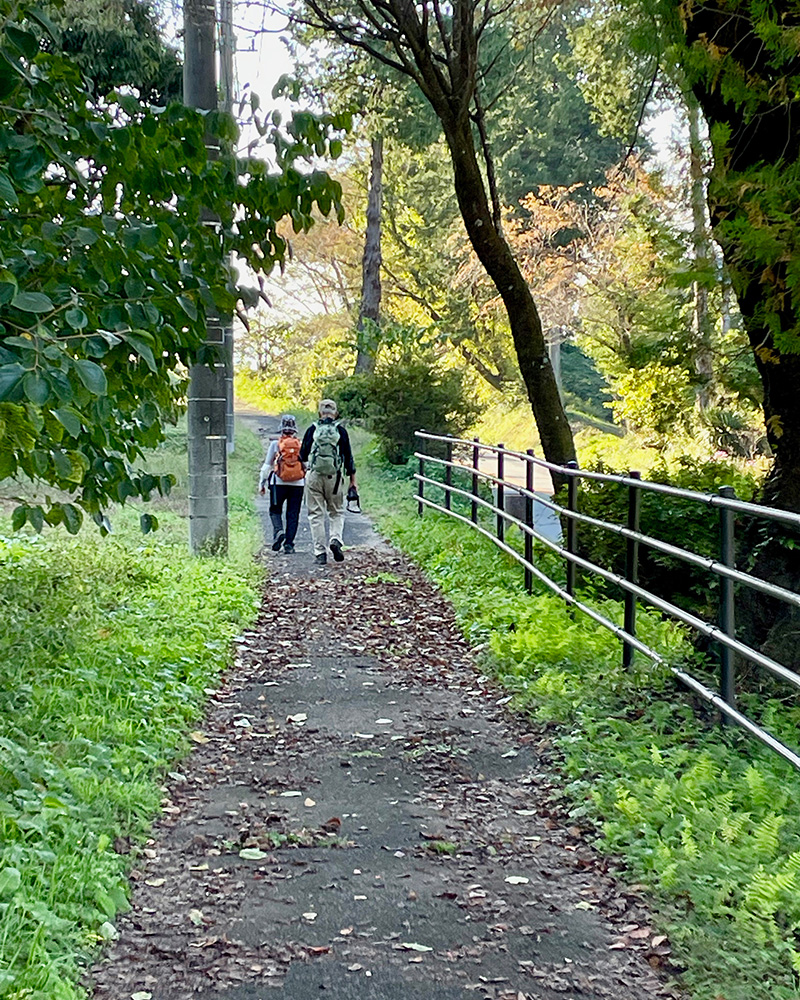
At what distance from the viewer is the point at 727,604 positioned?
17.6ft

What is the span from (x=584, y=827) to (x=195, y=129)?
3.28 m

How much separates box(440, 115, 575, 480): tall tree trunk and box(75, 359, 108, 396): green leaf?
9.49 meters

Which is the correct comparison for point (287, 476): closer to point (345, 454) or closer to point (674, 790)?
point (345, 454)

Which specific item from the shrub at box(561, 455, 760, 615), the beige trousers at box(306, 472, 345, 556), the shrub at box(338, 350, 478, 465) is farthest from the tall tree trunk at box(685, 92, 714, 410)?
the shrub at box(338, 350, 478, 465)

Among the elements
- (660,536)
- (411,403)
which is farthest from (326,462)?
(411,403)

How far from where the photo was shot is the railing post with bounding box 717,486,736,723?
17.4ft

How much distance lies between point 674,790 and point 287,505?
9618 millimetres

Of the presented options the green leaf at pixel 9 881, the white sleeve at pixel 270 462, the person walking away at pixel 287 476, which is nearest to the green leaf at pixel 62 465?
the green leaf at pixel 9 881

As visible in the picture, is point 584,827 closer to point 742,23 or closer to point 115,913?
point 115,913

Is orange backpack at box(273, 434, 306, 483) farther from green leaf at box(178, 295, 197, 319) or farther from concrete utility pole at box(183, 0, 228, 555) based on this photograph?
green leaf at box(178, 295, 197, 319)

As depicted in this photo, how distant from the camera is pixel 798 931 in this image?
363cm

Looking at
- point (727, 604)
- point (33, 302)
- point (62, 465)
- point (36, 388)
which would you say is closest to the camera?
point (36, 388)

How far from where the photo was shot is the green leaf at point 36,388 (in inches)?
107

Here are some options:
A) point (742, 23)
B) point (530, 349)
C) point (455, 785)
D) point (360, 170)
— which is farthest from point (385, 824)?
point (360, 170)
